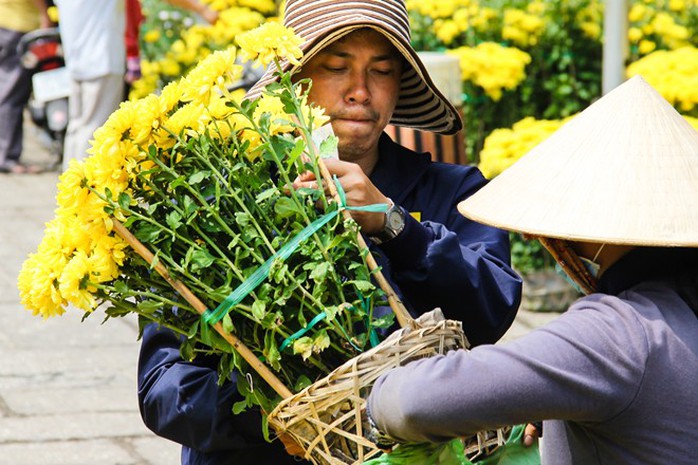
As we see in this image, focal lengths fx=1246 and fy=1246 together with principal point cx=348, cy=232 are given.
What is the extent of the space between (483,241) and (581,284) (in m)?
0.46

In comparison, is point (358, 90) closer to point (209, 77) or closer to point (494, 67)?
point (209, 77)

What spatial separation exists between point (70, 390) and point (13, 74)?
171 inches

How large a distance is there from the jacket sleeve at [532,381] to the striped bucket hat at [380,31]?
851mm

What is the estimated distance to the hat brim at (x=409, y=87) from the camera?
2.48 meters

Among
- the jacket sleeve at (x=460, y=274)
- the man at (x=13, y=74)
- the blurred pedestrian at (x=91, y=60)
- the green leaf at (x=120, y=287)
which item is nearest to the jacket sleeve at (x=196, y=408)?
the green leaf at (x=120, y=287)

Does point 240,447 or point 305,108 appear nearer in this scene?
point 305,108

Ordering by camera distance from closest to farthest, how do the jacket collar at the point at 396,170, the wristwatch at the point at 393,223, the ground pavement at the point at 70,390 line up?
the wristwatch at the point at 393,223 < the jacket collar at the point at 396,170 < the ground pavement at the point at 70,390

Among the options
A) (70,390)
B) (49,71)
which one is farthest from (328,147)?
(49,71)

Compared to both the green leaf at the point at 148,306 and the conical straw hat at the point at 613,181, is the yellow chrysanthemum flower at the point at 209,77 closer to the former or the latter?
the green leaf at the point at 148,306

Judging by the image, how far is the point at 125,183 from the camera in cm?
206

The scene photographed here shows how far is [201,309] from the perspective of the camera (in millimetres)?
2047

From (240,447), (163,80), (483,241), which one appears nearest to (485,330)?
(483,241)

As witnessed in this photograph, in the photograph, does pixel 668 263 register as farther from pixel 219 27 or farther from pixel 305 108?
pixel 219 27

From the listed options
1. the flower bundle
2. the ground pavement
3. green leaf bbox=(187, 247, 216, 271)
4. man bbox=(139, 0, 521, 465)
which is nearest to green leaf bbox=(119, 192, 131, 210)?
the flower bundle
